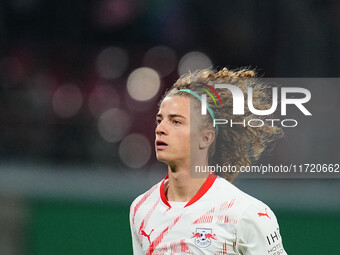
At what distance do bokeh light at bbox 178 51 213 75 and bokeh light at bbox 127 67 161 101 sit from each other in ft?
0.81

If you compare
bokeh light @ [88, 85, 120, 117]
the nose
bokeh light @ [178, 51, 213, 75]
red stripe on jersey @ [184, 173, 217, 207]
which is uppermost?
bokeh light @ [178, 51, 213, 75]

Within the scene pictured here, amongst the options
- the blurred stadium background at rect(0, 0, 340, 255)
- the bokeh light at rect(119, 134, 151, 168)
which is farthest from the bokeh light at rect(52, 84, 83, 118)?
the bokeh light at rect(119, 134, 151, 168)

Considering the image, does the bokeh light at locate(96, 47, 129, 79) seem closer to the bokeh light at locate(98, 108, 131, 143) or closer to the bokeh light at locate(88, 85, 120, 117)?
the bokeh light at locate(88, 85, 120, 117)

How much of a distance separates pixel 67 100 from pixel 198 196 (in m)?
3.22

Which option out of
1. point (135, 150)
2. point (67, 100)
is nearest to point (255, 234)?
point (135, 150)

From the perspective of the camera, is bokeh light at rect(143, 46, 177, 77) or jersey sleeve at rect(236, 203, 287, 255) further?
bokeh light at rect(143, 46, 177, 77)

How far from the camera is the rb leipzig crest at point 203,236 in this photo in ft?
8.65

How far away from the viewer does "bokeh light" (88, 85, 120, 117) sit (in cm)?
565

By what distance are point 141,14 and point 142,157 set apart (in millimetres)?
1726

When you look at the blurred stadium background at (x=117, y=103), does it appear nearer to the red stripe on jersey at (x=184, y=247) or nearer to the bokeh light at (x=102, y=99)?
the bokeh light at (x=102, y=99)

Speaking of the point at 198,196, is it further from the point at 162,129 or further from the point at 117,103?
the point at 117,103

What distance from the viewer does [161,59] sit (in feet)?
19.1

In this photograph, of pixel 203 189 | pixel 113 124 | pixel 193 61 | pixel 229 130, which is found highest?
pixel 193 61

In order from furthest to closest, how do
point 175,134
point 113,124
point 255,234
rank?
1. point 113,124
2. point 175,134
3. point 255,234
